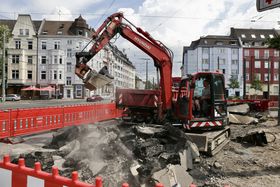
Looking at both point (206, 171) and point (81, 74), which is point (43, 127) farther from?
point (206, 171)

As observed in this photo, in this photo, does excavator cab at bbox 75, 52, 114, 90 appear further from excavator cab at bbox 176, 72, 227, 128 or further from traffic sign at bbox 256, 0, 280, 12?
traffic sign at bbox 256, 0, 280, 12

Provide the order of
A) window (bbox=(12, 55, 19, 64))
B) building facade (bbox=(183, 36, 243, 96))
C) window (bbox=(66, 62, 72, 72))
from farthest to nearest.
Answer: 1. building facade (bbox=(183, 36, 243, 96))
2. window (bbox=(66, 62, 72, 72))
3. window (bbox=(12, 55, 19, 64))

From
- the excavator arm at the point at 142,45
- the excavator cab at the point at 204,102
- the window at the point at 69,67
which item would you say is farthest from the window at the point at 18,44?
the excavator cab at the point at 204,102

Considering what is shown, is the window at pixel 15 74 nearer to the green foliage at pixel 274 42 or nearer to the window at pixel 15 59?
the window at pixel 15 59

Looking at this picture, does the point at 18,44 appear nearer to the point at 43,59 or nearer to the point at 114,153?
the point at 43,59

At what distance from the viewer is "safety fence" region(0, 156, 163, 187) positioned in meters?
3.04

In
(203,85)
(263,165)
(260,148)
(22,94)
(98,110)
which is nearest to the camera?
(263,165)

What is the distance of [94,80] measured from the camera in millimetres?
10930

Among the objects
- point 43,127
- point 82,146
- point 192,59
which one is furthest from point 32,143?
point 192,59

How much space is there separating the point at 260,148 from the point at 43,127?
8818mm

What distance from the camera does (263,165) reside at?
326 inches

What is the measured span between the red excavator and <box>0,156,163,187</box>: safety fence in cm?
637

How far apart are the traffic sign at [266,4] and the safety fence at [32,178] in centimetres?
455

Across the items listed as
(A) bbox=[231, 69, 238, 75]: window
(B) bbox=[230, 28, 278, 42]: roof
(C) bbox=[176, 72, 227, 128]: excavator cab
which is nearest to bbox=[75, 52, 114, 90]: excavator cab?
(C) bbox=[176, 72, 227, 128]: excavator cab
